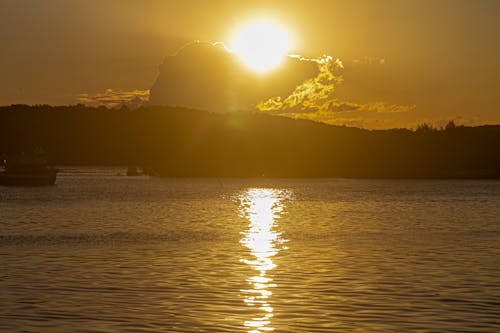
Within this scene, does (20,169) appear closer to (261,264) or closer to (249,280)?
(261,264)

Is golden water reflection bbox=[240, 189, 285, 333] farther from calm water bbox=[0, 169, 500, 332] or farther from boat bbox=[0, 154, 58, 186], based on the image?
boat bbox=[0, 154, 58, 186]

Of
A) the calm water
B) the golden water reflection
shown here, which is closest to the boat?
the golden water reflection

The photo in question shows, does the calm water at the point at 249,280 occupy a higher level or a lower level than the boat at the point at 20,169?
lower

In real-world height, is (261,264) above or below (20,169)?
below

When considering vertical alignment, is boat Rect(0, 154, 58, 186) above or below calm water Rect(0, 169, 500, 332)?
above

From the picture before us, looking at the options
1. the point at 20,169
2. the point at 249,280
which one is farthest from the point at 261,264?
the point at 20,169

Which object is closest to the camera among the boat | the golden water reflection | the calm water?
the calm water

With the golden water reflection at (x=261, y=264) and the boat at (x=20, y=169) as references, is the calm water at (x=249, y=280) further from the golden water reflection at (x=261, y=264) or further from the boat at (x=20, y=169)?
the boat at (x=20, y=169)

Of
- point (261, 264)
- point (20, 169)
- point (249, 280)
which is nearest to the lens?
point (249, 280)

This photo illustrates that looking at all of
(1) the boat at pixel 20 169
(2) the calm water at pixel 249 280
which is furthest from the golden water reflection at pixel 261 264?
(1) the boat at pixel 20 169

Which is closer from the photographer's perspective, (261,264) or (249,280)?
(249,280)

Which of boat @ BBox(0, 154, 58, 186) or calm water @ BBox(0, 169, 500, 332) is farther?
boat @ BBox(0, 154, 58, 186)

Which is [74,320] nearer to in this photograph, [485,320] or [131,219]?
[485,320]

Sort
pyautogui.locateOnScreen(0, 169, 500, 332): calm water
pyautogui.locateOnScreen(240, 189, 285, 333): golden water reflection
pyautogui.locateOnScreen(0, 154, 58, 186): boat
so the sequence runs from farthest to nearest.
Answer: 1. pyautogui.locateOnScreen(0, 154, 58, 186): boat
2. pyautogui.locateOnScreen(240, 189, 285, 333): golden water reflection
3. pyautogui.locateOnScreen(0, 169, 500, 332): calm water
